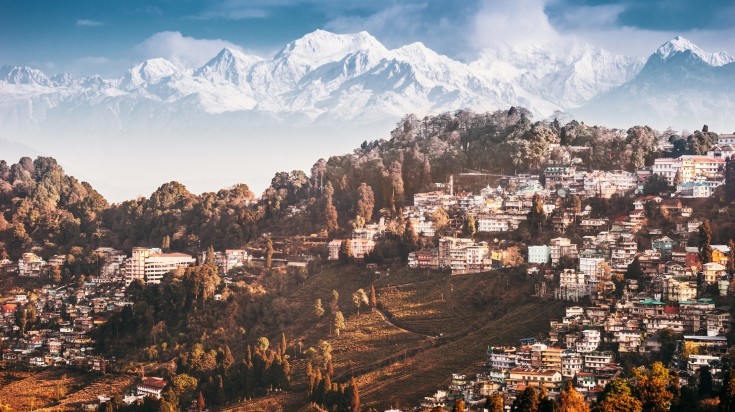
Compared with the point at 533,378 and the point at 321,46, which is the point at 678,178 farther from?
the point at 321,46

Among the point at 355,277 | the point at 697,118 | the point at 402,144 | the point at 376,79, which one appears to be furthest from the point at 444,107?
the point at 355,277

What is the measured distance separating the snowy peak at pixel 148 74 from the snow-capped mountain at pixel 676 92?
4540 cm

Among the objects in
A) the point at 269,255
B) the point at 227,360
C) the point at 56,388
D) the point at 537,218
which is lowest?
the point at 56,388

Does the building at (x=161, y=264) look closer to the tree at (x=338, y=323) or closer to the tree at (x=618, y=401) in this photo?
Answer: the tree at (x=338, y=323)

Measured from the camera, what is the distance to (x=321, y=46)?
376 ft

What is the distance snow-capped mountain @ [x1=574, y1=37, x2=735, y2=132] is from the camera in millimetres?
89125

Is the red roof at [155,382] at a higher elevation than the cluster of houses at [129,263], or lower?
lower

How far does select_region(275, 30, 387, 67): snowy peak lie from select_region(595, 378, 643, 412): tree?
8585 cm

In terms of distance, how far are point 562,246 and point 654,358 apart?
7477 mm

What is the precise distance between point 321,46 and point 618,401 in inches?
3547

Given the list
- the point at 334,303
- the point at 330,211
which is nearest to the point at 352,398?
the point at 334,303

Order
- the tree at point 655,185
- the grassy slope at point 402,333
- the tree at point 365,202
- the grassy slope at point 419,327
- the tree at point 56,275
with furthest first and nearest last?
the tree at point 56,275 → the tree at point 365,202 → the tree at point 655,185 → the grassy slope at point 402,333 → the grassy slope at point 419,327

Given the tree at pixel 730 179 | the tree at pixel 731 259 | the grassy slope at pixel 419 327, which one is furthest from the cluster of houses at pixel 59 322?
the tree at pixel 730 179

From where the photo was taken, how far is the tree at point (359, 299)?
Answer: 38.6 m
